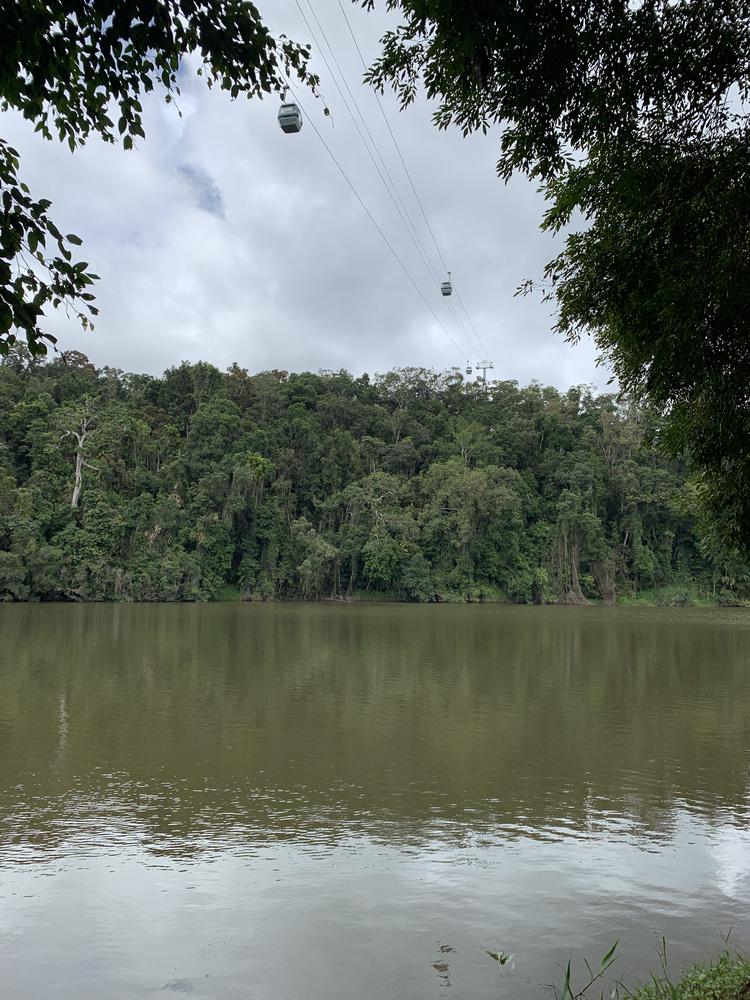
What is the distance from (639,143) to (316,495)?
5467cm

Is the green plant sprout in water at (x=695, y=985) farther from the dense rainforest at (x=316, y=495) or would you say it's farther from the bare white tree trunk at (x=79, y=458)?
the bare white tree trunk at (x=79, y=458)

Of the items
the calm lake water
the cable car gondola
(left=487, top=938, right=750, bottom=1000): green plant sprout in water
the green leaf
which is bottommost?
the calm lake water

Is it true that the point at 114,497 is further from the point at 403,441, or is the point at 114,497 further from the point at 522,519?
the point at 522,519

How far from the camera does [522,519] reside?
194ft

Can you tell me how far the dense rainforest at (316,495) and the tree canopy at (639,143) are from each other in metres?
41.1

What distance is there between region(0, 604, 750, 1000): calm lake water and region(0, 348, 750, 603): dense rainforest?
3420 centimetres

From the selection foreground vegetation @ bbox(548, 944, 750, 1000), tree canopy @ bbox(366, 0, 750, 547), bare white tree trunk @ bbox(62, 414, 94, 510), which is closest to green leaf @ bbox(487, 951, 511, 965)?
foreground vegetation @ bbox(548, 944, 750, 1000)

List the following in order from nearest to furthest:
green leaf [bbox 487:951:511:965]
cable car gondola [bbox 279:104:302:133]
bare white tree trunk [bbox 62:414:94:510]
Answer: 1. green leaf [bbox 487:951:511:965]
2. cable car gondola [bbox 279:104:302:133]
3. bare white tree trunk [bbox 62:414:94:510]

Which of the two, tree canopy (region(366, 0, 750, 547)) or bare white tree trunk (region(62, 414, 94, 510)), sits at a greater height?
bare white tree trunk (region(62, 414, 94, 510))

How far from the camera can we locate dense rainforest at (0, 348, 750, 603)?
47.7 meters

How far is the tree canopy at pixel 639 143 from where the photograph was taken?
3.90 meters

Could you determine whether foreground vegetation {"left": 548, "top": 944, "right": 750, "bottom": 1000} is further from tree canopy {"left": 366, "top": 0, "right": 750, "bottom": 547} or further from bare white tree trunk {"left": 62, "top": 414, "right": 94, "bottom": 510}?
bare white tree trunk {"left": 62, "top": 414, "right": 94, "bottom": 510}

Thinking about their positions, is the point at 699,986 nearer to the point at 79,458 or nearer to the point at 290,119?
the point at 290,119

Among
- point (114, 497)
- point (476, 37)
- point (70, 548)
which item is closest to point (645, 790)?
point (476, 37)
